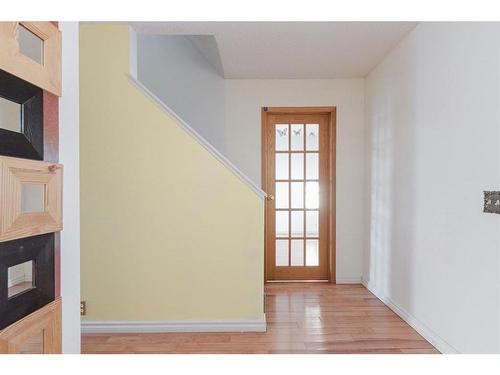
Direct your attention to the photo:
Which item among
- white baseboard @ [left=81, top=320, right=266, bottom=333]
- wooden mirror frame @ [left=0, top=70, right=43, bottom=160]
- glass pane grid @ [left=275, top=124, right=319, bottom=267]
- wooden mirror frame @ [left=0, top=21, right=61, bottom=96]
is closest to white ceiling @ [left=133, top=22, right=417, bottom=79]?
glass pane grid @ [left=275, top=124, right=319, bottom=267]

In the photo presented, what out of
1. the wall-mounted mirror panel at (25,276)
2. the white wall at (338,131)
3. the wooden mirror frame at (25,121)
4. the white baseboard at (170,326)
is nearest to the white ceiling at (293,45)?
the white wall at (338,131)

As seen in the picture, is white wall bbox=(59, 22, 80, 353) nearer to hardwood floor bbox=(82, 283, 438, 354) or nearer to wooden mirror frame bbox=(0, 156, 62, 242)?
wooden mirror frame bbox=(0, 156, 62, 242)

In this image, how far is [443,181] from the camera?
2318 millimetres

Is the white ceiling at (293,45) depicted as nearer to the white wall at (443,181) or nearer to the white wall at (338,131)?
the white wall at (338,131)

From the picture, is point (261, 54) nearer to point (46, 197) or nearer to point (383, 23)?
point (383, 23)

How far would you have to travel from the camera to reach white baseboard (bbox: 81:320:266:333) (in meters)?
2.68

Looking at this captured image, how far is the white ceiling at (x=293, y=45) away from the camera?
276 centimetres

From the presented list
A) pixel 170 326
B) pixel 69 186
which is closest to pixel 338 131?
pixel 170 326

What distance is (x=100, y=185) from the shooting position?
2.69m

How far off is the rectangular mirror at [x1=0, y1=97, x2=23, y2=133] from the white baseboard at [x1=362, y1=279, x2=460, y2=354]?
8.14 feet

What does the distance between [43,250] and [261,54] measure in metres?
2.69

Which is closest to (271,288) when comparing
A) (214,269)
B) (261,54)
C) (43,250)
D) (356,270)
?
(356,270)

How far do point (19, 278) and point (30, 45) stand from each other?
73 centimetres

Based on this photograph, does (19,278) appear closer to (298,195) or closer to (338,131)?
(298,195)
